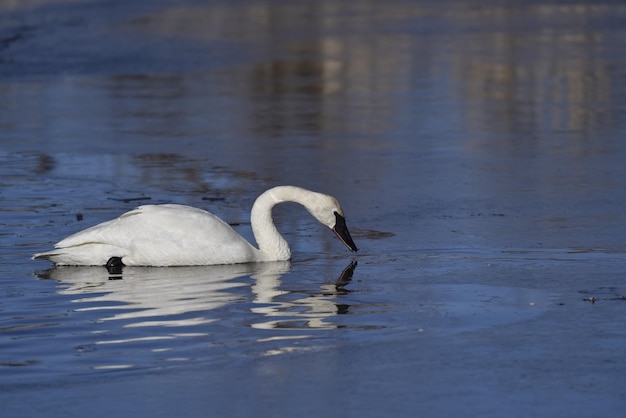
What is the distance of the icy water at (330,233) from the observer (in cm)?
638

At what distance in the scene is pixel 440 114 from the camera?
17.5 m

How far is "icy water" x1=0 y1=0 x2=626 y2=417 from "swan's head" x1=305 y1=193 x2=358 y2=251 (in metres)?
0.17

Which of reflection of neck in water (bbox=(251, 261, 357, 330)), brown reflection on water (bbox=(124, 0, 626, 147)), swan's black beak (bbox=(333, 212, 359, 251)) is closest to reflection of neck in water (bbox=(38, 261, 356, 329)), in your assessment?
reflection of neck in water (bbox=(251, 261, 357, 330))

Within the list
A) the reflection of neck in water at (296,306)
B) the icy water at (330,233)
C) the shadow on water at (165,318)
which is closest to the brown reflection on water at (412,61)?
the icy water at (330,233)

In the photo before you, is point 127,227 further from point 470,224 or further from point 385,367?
point 385,367

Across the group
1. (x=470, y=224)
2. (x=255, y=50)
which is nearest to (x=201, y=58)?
(x=255, y=50)

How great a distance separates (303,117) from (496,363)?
1125cm

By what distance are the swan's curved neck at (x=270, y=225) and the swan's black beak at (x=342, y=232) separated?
31 cm

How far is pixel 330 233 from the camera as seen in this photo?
34.6ft

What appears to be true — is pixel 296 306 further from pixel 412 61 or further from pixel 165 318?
pixel 412 61

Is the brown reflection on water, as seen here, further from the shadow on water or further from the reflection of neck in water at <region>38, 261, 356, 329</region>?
the shadow on water

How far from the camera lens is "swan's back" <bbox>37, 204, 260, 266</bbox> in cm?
942

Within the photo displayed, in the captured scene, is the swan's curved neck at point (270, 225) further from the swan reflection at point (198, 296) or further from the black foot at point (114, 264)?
the black foot at point (114, 264)

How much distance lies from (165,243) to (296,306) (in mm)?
1670
